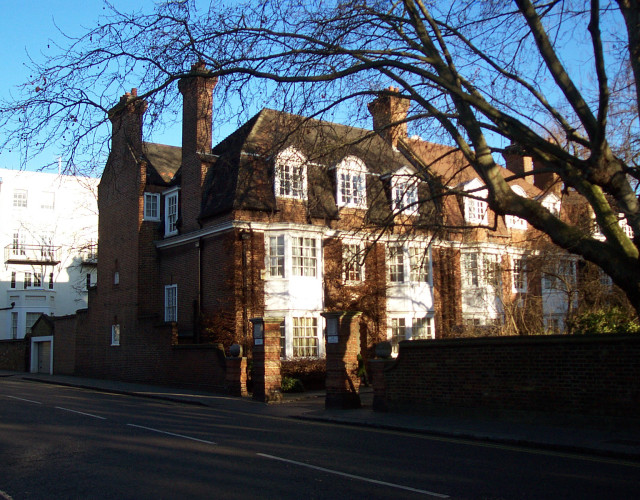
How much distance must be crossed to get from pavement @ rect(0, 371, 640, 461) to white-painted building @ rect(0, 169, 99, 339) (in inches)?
1367

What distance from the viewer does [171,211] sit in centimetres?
2828

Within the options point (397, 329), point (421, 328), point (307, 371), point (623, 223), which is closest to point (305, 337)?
point (307, 371)

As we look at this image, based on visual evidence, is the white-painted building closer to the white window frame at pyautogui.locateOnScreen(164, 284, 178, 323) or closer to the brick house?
the brick house

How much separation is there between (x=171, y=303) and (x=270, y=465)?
20056 mm

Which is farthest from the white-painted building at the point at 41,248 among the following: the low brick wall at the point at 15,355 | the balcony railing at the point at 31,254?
the low brick wall at the point at 15,355

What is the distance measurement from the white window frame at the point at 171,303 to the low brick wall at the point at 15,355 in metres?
13.9

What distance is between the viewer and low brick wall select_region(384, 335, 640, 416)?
38.8ft

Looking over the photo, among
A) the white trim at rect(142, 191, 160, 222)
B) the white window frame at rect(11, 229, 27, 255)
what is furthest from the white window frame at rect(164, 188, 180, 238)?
the white window frame at rect(11, 229, 27, 255)

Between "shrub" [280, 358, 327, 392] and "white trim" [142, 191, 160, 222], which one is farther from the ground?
"white trim" [142, 191, 160, 222]

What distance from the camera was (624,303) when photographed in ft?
73.1

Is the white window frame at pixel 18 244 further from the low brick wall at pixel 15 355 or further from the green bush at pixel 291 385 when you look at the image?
the green bush at pixel 291 385

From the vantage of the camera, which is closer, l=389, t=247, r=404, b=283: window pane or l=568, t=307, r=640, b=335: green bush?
l=568, t=307, r=640, b=335: green bush

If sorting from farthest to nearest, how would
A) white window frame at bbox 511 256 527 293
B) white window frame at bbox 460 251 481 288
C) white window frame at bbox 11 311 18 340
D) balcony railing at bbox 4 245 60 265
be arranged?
balcony railing at bbox 4 245 60 265
white window frame at bbox 11 311 18 340
white window frame at bbox 460 251 481 288
white window frame at bbox 511 256 527 293

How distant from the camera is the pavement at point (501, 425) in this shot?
1066cm
